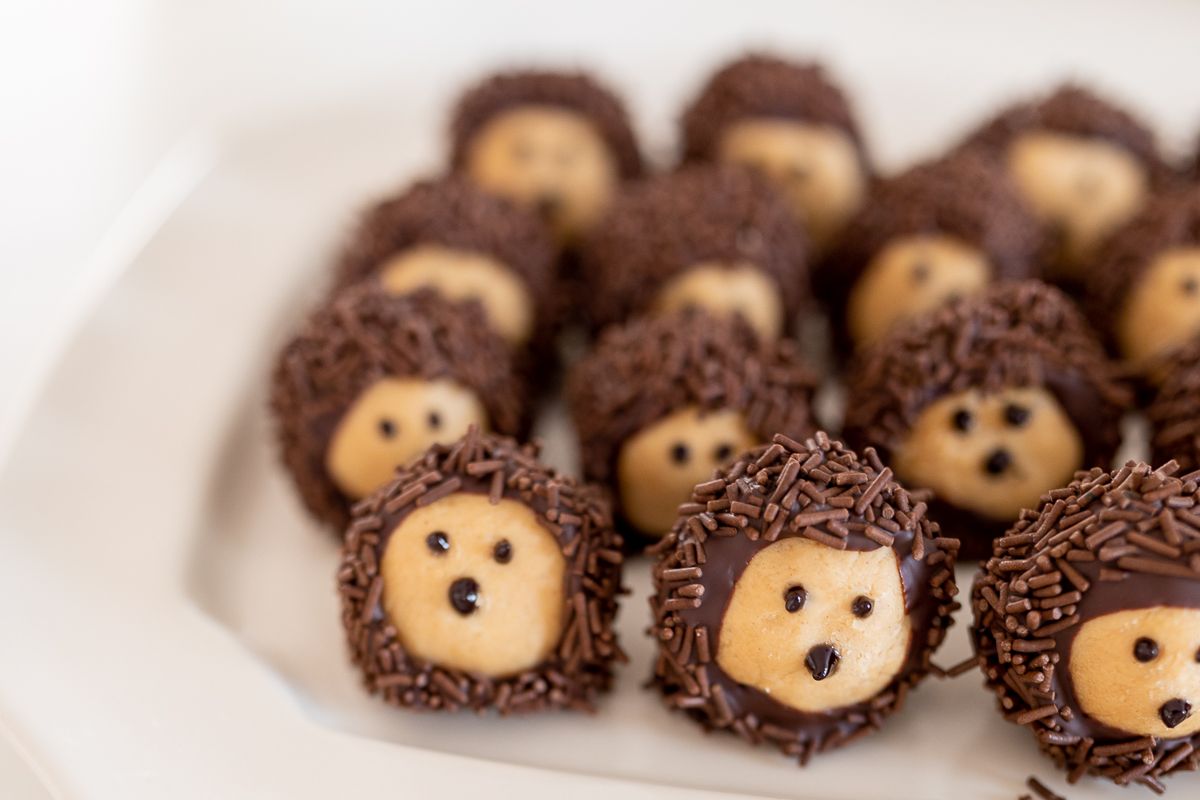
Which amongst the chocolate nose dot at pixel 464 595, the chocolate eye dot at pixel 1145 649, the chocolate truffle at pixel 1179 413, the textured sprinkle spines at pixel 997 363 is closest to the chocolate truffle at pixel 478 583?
the chocolate nose dot at pixel 464 595

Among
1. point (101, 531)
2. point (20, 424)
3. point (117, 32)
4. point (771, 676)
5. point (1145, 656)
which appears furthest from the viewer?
point (117, 32)

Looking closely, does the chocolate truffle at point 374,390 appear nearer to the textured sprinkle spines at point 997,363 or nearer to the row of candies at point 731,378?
the row of candies at point 731,378

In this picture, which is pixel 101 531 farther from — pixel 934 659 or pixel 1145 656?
pixel 1145 656

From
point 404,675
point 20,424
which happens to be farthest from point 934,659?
point 20,424

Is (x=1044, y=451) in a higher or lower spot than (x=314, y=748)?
higher

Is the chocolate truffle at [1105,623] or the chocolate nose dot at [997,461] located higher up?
the chocolate nose dot at [997,461]

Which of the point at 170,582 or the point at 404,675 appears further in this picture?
the point at 170,582

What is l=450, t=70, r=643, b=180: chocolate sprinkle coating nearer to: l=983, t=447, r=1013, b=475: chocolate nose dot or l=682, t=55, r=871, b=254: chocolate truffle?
l=682, t=55, r=871, b=254: chocolate truffle

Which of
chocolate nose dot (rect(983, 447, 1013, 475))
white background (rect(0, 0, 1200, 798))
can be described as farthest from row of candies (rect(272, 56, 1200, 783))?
white background (rect(0, 0, 1200, 798))
